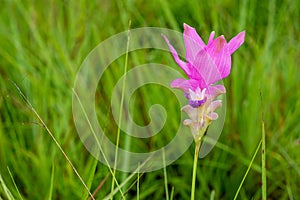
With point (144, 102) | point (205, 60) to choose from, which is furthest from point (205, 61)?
point (144, 102)

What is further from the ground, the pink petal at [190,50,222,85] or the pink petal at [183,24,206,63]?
the pink petal at [183,24,206,63]

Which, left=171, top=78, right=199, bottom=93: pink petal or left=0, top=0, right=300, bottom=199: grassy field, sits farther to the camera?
left=0, top=0, right=300, bottom=199: grassy field

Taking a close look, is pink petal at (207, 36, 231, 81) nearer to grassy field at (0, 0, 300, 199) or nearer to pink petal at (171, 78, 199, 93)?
pink petal at (171, 78, 199, 93)

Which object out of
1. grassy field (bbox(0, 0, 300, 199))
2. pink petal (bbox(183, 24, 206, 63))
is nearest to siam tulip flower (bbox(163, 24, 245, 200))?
pink petal (bbox(183, 24, 206, 63))

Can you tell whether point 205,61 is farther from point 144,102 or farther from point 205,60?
point 144,102

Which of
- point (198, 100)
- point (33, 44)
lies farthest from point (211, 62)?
point (33, 44)

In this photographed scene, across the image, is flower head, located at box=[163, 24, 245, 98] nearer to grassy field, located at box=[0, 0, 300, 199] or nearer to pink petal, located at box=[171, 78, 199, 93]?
pink petal, located at box=[171, 78, 199, 93]
